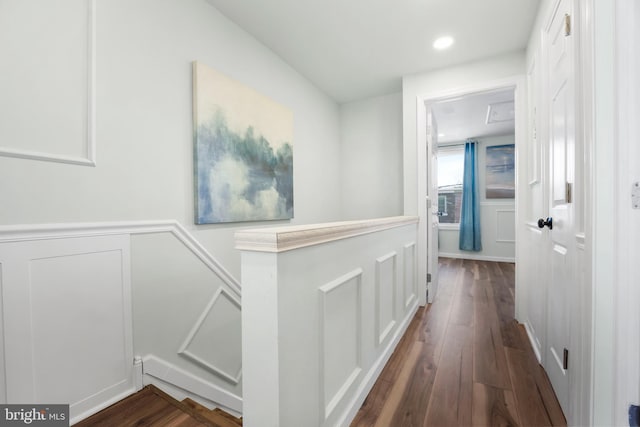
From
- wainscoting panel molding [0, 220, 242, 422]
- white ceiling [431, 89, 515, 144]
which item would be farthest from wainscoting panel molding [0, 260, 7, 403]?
white ceiling [431, 89, 515, 144]

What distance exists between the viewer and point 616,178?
2.94 ft

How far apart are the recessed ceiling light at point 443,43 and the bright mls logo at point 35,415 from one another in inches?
129

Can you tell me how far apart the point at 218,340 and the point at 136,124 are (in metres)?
1.43

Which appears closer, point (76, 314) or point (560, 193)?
point (76, 314)

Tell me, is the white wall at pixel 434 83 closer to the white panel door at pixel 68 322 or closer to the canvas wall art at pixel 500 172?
the white panel door at pixel 68 322

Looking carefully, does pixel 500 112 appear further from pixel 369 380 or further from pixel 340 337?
Answer: pixel 340 337

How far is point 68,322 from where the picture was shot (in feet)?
4.04

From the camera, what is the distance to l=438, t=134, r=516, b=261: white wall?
523cm

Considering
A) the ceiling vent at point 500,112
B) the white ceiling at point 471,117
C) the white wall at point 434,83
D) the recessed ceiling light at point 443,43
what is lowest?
the white wall at point 434,83

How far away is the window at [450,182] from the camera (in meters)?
5.79

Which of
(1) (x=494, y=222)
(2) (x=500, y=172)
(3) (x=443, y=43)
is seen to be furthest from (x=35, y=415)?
(2) (x=500, y=172)

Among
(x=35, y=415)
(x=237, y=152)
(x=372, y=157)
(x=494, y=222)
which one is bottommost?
(x=35, y=415)

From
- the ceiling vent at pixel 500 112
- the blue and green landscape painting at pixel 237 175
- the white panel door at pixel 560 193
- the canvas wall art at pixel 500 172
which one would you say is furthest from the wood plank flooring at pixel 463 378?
the canvas wall art at pixel 500 172

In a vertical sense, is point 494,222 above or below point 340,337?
above
